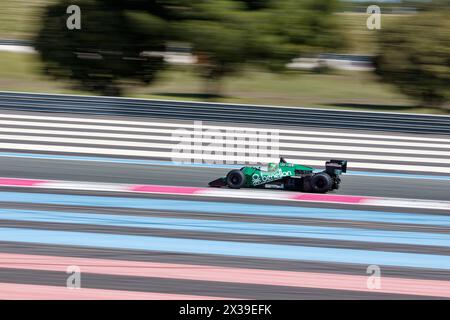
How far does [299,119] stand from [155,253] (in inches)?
388

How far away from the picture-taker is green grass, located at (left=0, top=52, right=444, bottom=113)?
2669cm

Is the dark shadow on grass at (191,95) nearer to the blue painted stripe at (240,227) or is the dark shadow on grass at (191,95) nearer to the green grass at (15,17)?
the green grass at (15,17)

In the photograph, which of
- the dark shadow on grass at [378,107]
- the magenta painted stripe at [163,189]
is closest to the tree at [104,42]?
the dark shadow on grass at [378,107]

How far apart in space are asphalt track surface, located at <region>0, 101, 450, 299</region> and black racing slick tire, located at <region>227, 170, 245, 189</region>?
41 centimetres

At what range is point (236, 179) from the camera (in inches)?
371

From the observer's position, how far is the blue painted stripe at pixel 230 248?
22.2ft

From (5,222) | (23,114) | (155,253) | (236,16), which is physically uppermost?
(236,16)

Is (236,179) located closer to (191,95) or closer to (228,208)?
(228,208)

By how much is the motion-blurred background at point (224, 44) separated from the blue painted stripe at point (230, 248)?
17.0 m

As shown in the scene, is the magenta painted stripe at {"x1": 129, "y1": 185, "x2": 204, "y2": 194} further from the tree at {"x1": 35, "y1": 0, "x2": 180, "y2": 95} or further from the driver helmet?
the tree at {"x1": 35, "y1": 0, "x2": 180, "y2": 95}

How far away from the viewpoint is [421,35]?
25719 millimetres

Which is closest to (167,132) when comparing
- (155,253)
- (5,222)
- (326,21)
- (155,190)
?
(155,190)

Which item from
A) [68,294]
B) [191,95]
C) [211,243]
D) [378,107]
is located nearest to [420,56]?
[378,107]

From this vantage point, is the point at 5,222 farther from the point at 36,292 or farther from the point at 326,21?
the point at 326,21
